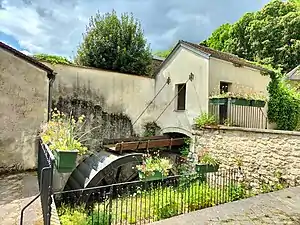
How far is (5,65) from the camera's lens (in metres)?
7.11

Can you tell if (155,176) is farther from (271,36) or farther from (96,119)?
(271,36)

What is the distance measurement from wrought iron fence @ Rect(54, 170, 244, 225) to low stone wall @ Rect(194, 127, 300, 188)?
54 cm

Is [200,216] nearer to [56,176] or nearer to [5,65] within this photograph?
[5,65]

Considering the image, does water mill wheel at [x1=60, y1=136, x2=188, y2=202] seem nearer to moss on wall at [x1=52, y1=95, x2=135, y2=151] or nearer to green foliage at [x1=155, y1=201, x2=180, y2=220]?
moss on wall at [x1=52, y1=95, x2=135, y2=151]

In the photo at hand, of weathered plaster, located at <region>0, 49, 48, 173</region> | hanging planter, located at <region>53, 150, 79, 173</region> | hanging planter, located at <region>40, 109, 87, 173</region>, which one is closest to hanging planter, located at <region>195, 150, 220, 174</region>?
hanging planter, located at <region>40, 109, 87, 173</region>

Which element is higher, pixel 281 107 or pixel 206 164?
pixel 281 107

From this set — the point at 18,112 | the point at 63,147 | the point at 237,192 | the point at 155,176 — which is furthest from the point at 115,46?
the point at 63,147

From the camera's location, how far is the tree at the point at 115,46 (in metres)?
11.9

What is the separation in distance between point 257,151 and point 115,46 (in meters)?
7.66

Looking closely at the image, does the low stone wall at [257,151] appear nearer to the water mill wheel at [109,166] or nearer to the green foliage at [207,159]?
the green foliage at [207,159]

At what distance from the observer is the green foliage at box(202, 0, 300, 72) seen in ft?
66.8

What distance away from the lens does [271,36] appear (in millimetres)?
21281

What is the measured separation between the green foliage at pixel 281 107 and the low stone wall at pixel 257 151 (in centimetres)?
358

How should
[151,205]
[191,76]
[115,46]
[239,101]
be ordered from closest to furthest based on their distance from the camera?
[151,205] < [239,101] < [191,76] < [115,46]
